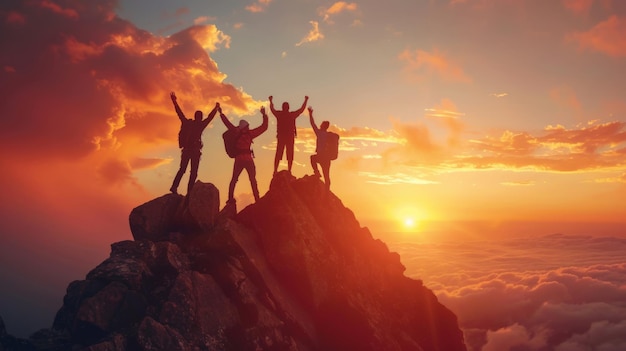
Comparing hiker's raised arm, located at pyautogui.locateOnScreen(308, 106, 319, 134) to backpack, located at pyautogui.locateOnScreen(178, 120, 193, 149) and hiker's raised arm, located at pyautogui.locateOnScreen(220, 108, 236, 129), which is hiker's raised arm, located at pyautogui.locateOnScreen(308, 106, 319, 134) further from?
backpack, located at pyautogui.locateOnScreen(178, 120, 193, 149)

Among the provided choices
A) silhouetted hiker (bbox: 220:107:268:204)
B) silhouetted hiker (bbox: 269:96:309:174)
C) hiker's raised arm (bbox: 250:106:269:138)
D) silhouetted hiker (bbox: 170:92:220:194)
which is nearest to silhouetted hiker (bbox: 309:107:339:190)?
silhouetted hiker (bbox: 269:96:309:174)

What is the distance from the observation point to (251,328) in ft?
57.4


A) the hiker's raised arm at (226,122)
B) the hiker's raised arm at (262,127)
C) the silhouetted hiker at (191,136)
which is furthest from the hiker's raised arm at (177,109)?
the hiker's raised arm at (262,127)

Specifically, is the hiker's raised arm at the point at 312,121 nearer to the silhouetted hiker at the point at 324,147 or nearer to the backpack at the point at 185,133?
the silhouetted hiker at the point at 324,147

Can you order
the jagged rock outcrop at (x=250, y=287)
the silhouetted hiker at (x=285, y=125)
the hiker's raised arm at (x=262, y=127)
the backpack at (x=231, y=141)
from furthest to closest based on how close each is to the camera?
the silhouetted hiker at (x=285, y=125) < the hiker's raised arm at (x=262, y=127) < the backpack at (x=231, y=141) < the jagged rock outcrop at (x=250, y=287)

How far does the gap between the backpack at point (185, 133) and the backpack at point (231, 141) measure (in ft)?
7.10

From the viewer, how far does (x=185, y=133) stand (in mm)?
22656

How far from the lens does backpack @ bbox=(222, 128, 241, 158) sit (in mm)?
22922

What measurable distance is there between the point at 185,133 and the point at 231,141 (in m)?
→ 2.79

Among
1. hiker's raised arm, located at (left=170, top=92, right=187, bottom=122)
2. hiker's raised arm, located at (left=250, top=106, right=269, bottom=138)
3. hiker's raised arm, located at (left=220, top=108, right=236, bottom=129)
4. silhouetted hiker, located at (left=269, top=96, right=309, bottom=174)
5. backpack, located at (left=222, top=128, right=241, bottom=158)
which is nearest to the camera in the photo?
hiker's raised arm, located at (left=170, top=92, right=187, bottom=122)

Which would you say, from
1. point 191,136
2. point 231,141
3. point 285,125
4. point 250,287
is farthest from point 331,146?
point 250,287

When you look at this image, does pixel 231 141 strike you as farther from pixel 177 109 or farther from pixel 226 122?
pixel 177 109

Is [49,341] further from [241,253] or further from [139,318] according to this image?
[241,253]

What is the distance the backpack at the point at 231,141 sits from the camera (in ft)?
75.2
